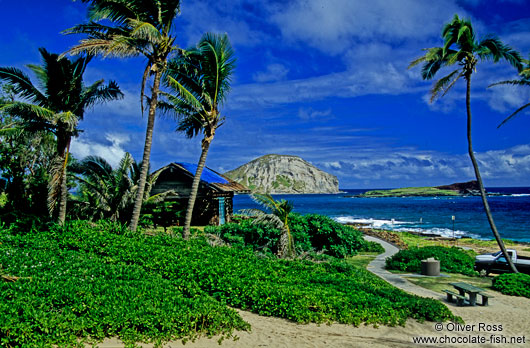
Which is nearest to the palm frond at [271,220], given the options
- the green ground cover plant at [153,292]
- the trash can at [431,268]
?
the green ground cover plant at [153,292]

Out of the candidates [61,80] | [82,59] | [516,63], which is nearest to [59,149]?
[61,80]

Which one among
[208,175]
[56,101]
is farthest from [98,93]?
[208,175]

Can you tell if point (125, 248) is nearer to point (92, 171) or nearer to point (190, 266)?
point (190, 266)

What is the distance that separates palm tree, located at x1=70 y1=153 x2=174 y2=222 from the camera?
18.3 m

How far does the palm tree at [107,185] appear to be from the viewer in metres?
18.3

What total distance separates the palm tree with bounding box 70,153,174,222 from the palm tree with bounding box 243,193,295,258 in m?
6.26

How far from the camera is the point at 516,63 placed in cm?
1638

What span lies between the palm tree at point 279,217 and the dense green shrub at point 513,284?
8.13 meters

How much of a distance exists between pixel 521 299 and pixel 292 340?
10.2 meters

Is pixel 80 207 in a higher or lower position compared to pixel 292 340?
higher

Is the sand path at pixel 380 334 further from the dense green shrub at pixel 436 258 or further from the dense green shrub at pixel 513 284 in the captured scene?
the dense green shrub at pixel 436 258

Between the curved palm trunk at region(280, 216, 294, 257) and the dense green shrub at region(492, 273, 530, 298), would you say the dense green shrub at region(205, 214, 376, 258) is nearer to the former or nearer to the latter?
the curved palm trunk at region(280, 216, 294, 257)

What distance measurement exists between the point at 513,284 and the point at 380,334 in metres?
9.05

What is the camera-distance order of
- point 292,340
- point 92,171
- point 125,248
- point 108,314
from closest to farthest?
point 108,314 < point 292,340 < point 125,248 < point 92,171
